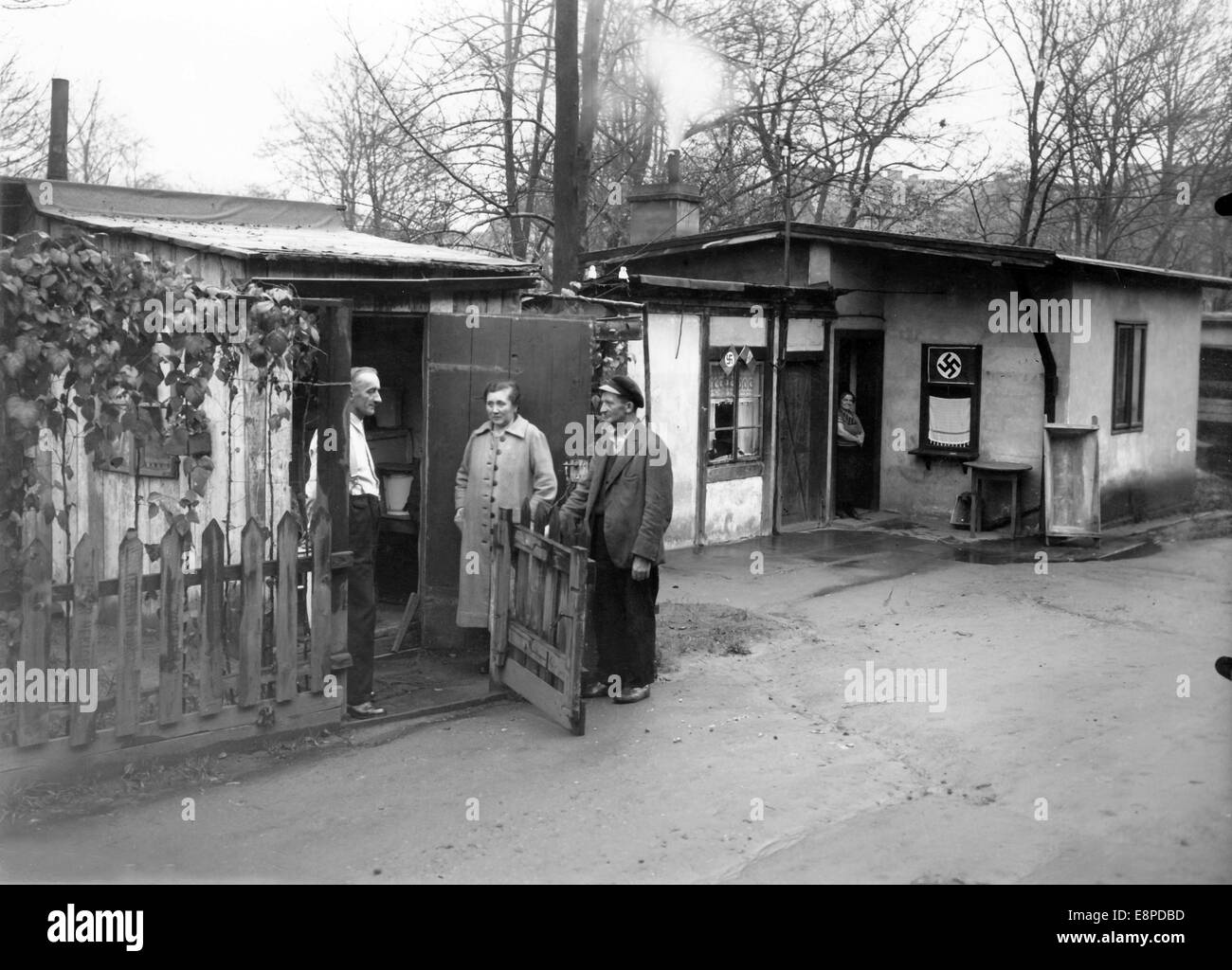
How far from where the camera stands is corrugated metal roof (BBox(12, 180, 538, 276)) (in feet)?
31.8

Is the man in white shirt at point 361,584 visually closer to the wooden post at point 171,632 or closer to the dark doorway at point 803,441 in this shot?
the wooden post at point 171,632

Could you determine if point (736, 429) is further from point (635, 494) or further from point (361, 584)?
point (361, 584)

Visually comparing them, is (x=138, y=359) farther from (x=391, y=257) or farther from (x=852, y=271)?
(x=852, y=271)

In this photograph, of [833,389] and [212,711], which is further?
[833,389]

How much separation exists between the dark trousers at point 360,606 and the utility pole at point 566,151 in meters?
5.99

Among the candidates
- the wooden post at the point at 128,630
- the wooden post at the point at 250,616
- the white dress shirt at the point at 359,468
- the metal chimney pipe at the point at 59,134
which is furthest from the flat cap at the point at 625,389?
the metal chimney pipe at the point at 59,134

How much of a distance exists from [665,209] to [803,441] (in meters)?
3.53

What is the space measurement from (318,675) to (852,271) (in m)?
11.4

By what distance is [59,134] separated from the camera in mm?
17594

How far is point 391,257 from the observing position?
1002 cm

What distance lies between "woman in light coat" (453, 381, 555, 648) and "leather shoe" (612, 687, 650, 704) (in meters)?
1.14

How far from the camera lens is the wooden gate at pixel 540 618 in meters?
7.29

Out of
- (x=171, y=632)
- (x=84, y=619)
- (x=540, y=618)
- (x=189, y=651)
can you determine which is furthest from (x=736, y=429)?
(x=84, y=619)
